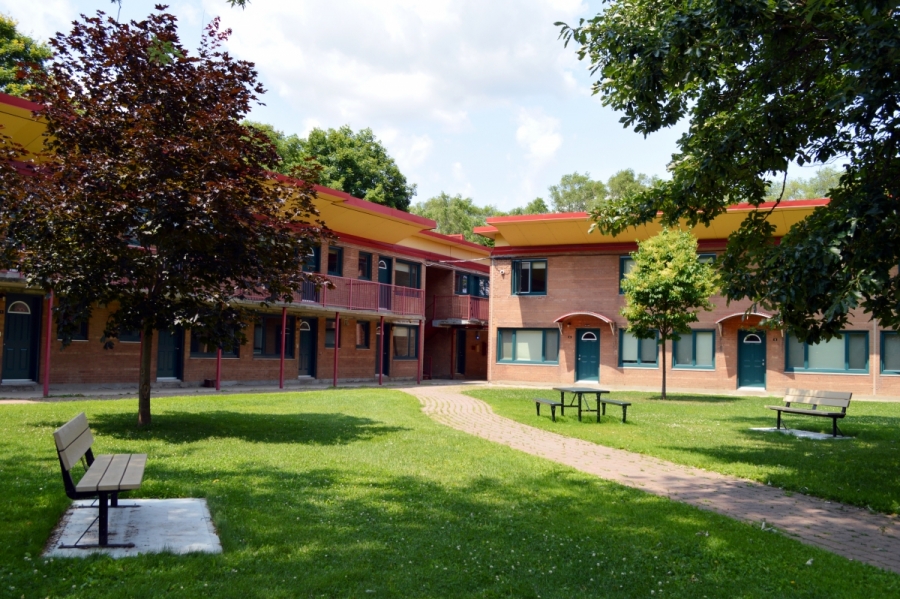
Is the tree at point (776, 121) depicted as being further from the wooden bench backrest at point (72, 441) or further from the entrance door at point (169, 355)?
the entrance door at point (169, 355)

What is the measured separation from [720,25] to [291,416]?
10938mm

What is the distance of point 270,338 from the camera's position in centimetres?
2750

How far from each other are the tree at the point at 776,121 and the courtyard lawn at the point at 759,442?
1.96 meters

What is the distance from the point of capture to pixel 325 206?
27.5 m

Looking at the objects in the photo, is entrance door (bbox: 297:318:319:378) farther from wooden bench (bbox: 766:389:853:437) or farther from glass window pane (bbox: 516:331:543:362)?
wooden bench (bbox: 766:389:853:437)

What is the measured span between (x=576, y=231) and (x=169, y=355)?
16217 mm

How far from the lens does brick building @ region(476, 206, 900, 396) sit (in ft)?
93.2

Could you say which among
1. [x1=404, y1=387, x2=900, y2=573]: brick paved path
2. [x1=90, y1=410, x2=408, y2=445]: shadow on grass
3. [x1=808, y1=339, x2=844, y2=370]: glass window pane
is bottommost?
[x1=404, y1=387, x2=900, y2=573]: brick paved path

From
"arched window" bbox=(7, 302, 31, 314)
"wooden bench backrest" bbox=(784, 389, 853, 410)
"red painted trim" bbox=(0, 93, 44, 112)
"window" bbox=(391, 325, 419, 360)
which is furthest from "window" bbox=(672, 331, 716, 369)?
"red painted trim" bbox=(0, 93, 44, 112)

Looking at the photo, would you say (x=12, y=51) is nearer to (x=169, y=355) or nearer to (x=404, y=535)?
(x=169, y=355)

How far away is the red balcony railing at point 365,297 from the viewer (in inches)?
1062

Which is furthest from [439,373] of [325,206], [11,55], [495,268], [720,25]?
[720,25]

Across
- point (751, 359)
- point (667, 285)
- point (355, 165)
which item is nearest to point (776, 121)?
point (667, 285)

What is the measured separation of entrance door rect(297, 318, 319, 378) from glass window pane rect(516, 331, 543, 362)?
902cm
